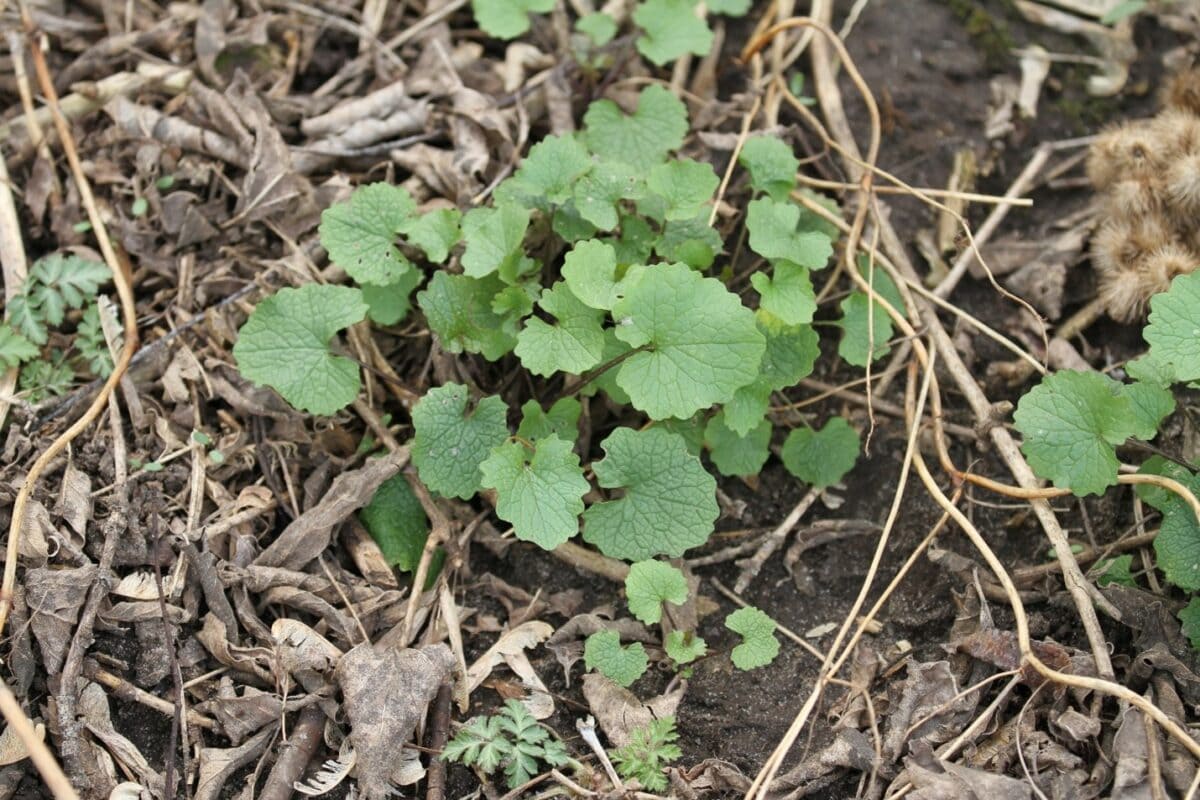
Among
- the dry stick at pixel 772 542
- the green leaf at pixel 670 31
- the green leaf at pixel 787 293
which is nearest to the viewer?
the green leaf at pixel 787 293

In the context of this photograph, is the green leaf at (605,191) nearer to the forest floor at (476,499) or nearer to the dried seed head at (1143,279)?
the forest floor at (476,499)

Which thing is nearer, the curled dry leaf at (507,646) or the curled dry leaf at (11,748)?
the curled dry leaf at (11,748)

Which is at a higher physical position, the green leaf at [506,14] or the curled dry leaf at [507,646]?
the green leaf at [506,14]

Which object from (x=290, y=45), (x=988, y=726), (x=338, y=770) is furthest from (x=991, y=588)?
(x=290, y=45)

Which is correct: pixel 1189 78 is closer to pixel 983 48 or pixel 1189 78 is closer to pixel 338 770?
pixel 983 48

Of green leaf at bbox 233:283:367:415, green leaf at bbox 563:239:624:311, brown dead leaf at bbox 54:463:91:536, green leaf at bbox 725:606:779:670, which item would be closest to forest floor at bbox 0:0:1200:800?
brown dead leaf at bbox 54:463:91:536

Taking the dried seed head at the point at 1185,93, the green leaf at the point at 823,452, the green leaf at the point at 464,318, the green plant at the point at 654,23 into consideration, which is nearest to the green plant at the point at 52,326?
the green leaf at the point at 464,318
